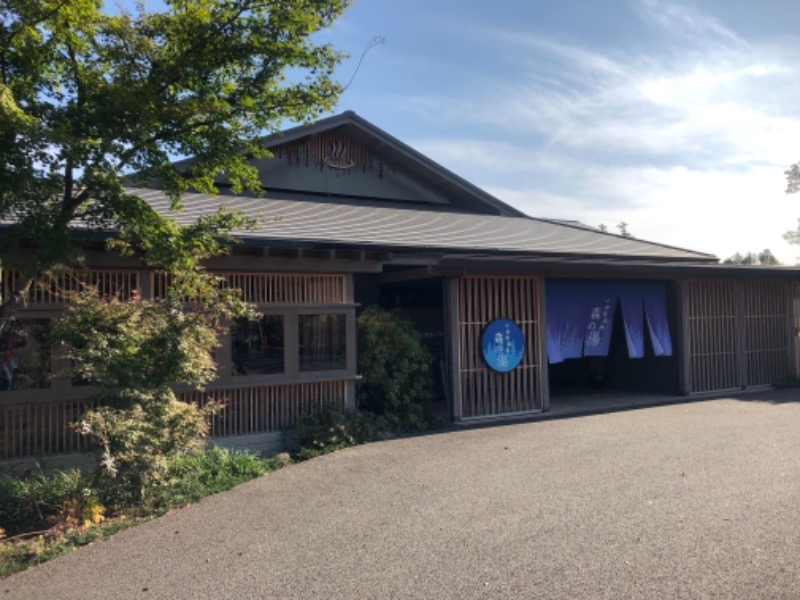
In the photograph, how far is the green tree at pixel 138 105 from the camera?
566 centimetres

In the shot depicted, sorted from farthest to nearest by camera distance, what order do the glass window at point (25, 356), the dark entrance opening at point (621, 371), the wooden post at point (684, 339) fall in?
the dark entrance opening at point (621, 371) → the wooden post at point (684, 339) → the glass window at point (25, 356)

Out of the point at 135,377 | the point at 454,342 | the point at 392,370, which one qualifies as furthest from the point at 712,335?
the point at 135,377

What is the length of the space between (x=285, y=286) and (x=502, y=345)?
3.83m

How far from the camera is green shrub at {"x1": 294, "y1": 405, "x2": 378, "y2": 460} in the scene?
8.76 metres

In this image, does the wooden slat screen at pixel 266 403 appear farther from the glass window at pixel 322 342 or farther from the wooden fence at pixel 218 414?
the glass window at pixel 322 342

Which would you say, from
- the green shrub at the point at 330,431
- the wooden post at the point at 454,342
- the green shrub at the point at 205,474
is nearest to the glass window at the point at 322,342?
the green shrub at the point at 330,431

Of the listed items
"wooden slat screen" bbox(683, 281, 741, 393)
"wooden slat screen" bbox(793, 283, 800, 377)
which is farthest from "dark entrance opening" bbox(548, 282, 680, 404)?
"wooden slat screen" bbox(793, 283, 800, 377)

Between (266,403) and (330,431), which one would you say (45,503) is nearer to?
(266,403)

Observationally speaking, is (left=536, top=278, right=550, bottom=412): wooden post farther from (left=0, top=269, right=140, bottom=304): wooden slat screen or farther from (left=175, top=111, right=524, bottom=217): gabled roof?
(left=0, top=269, right=140, bottom=304): wooden slat screen

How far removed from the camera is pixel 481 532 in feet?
17.9

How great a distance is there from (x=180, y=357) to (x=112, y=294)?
6.46 ft

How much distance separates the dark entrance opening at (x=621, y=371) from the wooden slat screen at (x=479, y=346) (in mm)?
2034

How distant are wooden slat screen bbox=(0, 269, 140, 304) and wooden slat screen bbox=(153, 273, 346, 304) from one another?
1.31 ft

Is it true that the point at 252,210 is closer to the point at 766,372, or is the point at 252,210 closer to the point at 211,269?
the point at 211,269
